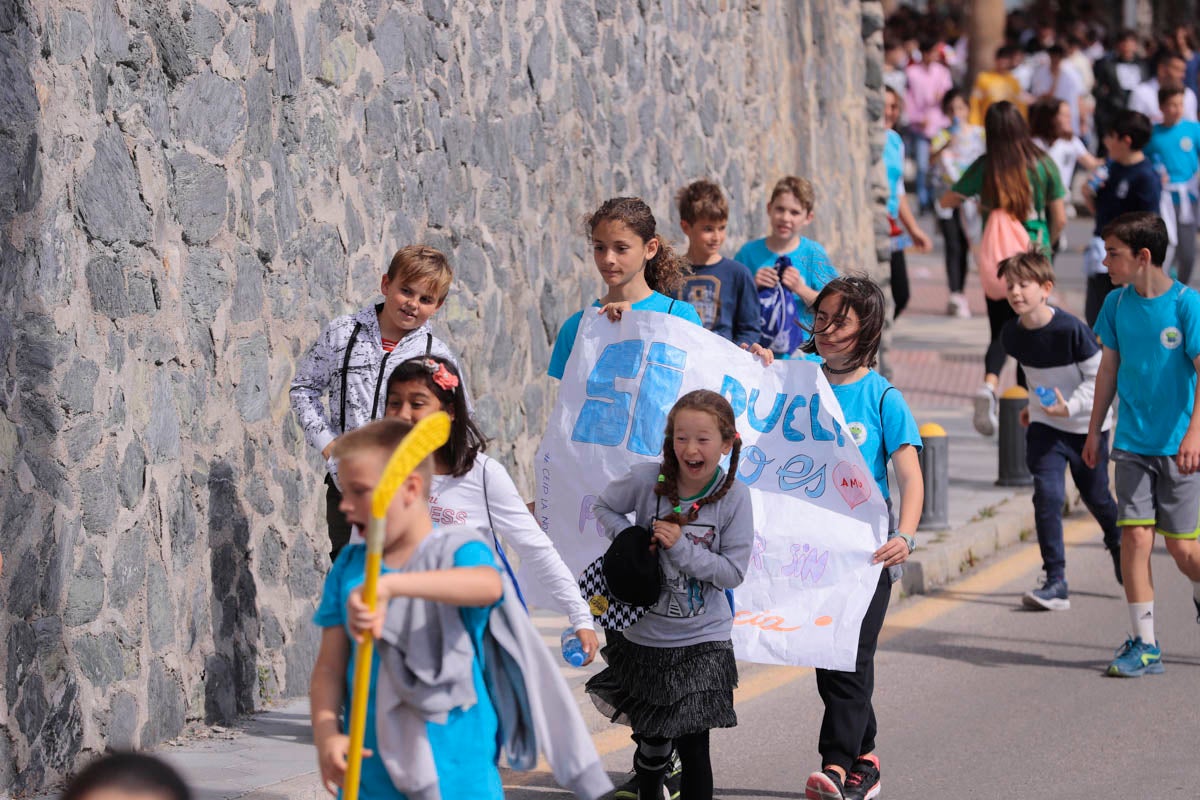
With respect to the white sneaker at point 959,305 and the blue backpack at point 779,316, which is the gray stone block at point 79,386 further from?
the white sneaker at point 959,305

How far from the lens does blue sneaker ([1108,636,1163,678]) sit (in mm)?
7645

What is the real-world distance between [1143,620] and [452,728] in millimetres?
4642

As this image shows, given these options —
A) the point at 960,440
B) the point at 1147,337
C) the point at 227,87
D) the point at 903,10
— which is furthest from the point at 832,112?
the point at 903,10

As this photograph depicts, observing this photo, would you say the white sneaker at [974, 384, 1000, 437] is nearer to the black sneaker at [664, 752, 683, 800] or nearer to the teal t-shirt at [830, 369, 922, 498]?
the teal t-shirt at [830, 369, 922, 498]

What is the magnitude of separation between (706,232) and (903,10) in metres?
24.7

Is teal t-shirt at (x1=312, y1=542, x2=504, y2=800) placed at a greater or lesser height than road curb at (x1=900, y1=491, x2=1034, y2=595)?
greater

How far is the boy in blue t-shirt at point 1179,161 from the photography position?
15.2m

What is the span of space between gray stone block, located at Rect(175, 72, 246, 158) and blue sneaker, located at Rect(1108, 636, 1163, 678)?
4.35 metres

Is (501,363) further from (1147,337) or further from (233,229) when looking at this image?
(1147,337)

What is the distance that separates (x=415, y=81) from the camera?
817 centimetres

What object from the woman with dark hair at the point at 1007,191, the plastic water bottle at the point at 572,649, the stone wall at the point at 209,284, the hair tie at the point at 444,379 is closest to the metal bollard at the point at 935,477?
the woman with dark hair at the point at 1007,191

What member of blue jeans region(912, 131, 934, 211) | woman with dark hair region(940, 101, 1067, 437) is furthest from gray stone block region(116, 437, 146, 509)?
blue jeans region(912, 131, 934, 211)

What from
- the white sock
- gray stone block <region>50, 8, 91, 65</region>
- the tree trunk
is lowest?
the white sock

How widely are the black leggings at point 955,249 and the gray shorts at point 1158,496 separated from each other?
1083cm
